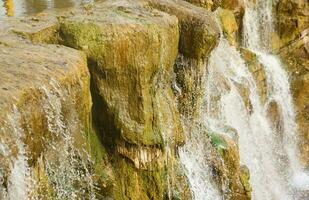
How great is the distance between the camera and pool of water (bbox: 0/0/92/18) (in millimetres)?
10227

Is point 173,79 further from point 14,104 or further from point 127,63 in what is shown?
point 14,104

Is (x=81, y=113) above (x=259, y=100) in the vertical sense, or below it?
above

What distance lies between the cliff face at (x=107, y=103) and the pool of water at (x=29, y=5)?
284 cm

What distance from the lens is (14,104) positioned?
14.6 ft

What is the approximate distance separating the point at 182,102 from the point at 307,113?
6361 mm

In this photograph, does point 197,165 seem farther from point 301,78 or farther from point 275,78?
point 301,78

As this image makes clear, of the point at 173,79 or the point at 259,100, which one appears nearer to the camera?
the point at 173,79

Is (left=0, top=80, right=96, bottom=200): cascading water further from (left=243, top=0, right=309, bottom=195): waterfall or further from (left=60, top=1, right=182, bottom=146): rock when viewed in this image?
(left=243, top=0, right=309, bottom=195): waterfall

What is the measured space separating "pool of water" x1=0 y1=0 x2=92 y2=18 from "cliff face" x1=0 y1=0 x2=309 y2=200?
2.84 meters

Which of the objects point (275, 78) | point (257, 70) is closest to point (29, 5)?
point (257, 70)

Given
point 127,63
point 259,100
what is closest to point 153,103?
point 127,63

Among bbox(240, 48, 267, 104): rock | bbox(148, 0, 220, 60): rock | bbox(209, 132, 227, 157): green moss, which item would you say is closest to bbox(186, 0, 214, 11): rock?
bbox(240, 48, 267, 104): rock

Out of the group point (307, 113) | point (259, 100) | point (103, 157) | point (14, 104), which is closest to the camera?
point (14, 104)

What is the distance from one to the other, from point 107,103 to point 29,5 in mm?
5553
